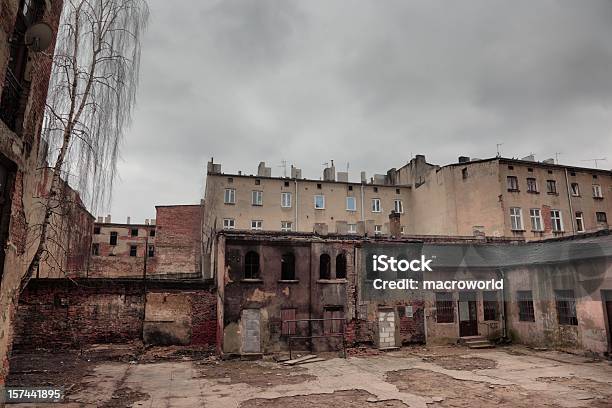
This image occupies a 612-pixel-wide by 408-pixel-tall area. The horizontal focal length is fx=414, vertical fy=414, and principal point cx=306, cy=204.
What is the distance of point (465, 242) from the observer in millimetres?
22625

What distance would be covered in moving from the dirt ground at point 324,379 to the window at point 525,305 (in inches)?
85.1

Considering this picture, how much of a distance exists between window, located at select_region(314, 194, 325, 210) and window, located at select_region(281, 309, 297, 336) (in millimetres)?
16058

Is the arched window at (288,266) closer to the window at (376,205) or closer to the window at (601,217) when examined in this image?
the window at (376,205)

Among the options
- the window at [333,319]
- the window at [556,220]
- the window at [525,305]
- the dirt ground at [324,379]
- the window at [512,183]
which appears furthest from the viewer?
the window at [556,220]

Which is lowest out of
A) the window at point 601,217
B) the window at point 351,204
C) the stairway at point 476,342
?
the stairway at point 476,342

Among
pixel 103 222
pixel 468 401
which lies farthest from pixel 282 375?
pixel 103 222

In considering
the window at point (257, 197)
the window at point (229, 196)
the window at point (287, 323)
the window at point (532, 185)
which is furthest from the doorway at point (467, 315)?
the window at point (229, 196)

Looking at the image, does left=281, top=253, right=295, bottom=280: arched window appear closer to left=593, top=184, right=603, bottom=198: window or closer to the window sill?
the window sill

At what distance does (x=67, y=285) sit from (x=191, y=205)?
16.8m

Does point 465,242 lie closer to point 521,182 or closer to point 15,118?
point 521,182

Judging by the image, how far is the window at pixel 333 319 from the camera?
19531 mm

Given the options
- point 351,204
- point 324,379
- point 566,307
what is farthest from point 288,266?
point 351,204

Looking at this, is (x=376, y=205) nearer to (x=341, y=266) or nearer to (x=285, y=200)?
(x=285, y=200)

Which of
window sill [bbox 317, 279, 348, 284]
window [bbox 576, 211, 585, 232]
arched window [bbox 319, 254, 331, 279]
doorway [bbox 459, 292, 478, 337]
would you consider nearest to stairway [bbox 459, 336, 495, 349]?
doorway [bbox 459, 292, 478, 337]
